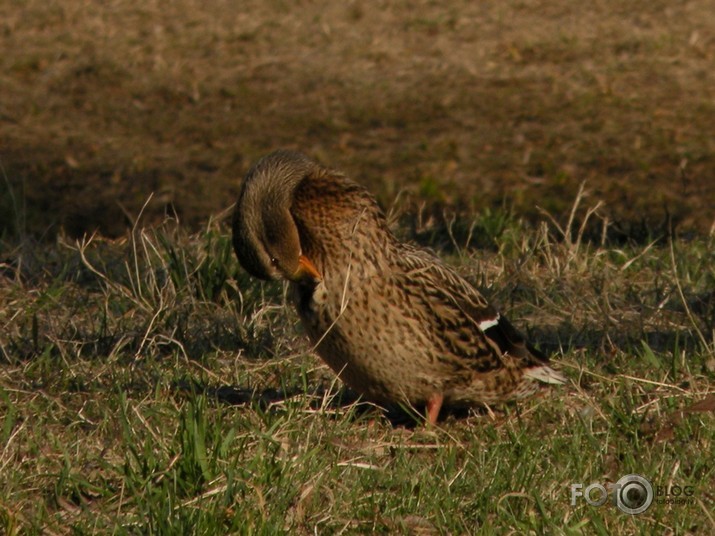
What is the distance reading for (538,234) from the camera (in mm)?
6828

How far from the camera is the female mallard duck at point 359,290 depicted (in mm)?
4336

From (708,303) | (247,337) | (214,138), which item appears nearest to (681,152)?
(214,138)

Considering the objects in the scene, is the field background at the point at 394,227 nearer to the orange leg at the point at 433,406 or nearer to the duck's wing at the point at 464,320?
the orange leg at the point at 433,406

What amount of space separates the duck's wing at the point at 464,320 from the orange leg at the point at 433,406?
0.16 metres

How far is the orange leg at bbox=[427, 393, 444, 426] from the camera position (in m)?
4.71

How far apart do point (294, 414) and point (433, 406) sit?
521 millimetres

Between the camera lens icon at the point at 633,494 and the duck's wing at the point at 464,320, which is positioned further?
the duck's wing at the point at 464,320

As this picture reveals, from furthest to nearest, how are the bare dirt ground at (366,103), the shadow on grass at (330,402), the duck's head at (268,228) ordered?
the bare dirt ground at (366,103)
the shadow on grass at (330,402)
the duck's head at (268,228)

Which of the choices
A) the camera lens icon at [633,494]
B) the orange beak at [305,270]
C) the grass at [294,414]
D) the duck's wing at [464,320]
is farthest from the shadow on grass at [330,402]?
the camera lens icon at [633,494]

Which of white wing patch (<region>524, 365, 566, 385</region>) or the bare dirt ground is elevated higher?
white wing patch (<region>524, 365, 566, 385</region>)

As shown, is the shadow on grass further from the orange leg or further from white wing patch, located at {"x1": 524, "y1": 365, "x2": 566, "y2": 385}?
white wing patch, located at {"x1": 524, "y1": 365, "x2": 566, "y2": 385}

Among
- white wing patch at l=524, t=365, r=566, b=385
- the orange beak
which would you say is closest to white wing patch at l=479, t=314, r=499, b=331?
white wing patch at l=524, t=365, r=566, b=385

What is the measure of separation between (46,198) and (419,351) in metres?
5.50

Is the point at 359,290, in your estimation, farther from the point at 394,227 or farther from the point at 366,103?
the point at 366,103
